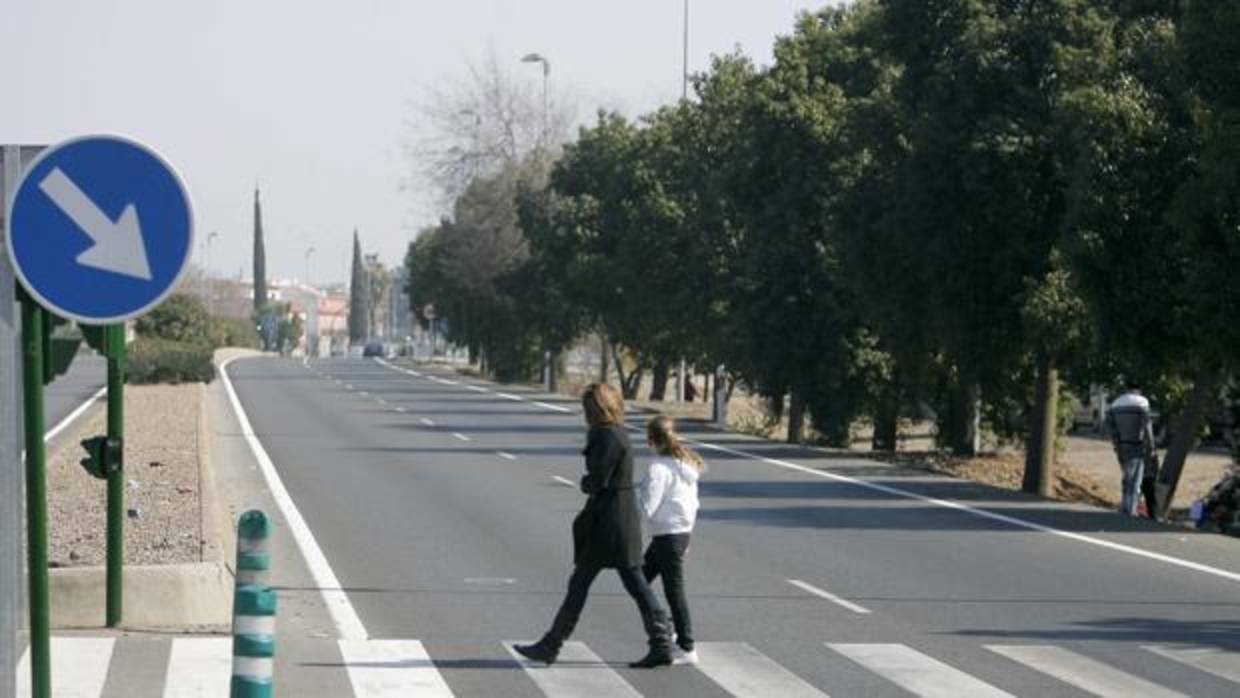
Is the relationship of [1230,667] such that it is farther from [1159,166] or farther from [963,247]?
[963,247]

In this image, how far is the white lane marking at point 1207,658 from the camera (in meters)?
13.8

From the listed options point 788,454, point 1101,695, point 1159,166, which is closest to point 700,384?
point 788,454

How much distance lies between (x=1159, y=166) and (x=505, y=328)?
57627 millimetres

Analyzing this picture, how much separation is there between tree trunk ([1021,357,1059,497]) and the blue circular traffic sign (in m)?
25.9

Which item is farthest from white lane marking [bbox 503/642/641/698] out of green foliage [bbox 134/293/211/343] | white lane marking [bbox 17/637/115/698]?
green foliage [bbox 134/293/211/343]

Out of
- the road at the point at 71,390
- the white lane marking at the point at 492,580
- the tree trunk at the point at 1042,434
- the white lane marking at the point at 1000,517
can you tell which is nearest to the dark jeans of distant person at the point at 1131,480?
the white lane marking at the point at 1000,517

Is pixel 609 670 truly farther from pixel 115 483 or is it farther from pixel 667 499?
pixel 115 483

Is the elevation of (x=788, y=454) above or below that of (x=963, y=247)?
below

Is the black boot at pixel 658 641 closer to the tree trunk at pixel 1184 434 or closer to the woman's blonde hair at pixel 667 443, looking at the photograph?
the woman's blonde hair at pixel 667 443

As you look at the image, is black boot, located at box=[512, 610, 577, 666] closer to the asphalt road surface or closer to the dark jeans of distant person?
the asphalt road surface

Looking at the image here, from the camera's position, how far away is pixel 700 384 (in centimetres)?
8838

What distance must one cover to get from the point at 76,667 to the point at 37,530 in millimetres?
3620

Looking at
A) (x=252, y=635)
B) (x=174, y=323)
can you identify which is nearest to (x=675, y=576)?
(x=252, y=635)

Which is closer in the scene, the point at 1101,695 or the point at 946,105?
the point at 1101,695
